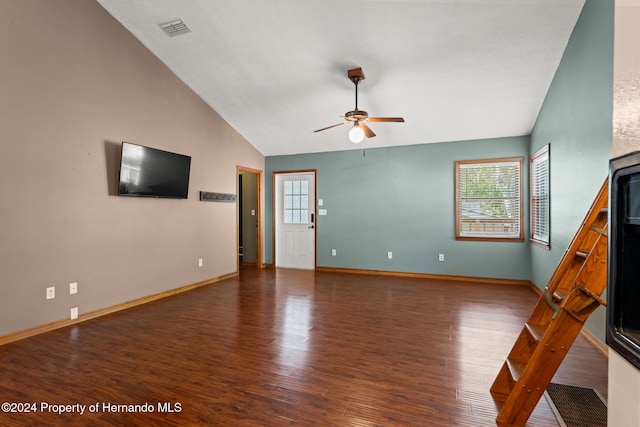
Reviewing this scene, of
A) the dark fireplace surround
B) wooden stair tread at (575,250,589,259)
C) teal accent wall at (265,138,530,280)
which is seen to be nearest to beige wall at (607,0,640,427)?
the dark fireplace surround

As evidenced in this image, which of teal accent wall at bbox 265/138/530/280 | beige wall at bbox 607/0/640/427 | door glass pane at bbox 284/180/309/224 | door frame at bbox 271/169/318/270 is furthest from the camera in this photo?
door glass pane at bbox 284/180/309/224

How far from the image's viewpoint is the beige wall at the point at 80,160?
301 cm

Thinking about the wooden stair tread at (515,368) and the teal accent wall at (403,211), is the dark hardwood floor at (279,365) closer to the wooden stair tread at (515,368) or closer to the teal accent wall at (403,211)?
the wooden stair tread at (515,368)

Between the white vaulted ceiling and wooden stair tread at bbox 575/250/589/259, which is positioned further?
the white vaulted ceiling

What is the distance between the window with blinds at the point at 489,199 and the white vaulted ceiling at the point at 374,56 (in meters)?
0.55

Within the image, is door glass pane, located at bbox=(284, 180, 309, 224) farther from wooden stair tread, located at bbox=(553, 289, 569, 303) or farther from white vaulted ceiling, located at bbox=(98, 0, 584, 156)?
wooden stair tread, located at bbox=(553, 289, 569, 303)

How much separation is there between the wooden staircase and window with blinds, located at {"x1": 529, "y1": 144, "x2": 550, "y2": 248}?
275cm

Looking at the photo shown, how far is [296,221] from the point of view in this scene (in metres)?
7.02

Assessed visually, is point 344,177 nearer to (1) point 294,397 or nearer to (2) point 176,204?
(2) point 176,204

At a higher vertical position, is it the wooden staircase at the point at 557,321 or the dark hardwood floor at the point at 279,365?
the wooden staircase at the point at 557,321

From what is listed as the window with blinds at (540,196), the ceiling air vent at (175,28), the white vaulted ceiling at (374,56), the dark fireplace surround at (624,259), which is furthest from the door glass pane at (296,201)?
the dark fireplace surround at (624,259)

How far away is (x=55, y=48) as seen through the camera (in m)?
3.30

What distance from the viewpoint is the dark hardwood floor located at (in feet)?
6.23

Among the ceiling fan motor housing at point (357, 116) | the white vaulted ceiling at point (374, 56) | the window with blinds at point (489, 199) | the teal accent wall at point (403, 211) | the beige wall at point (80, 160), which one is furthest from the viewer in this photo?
the teal accent wall at point (403, 211)
